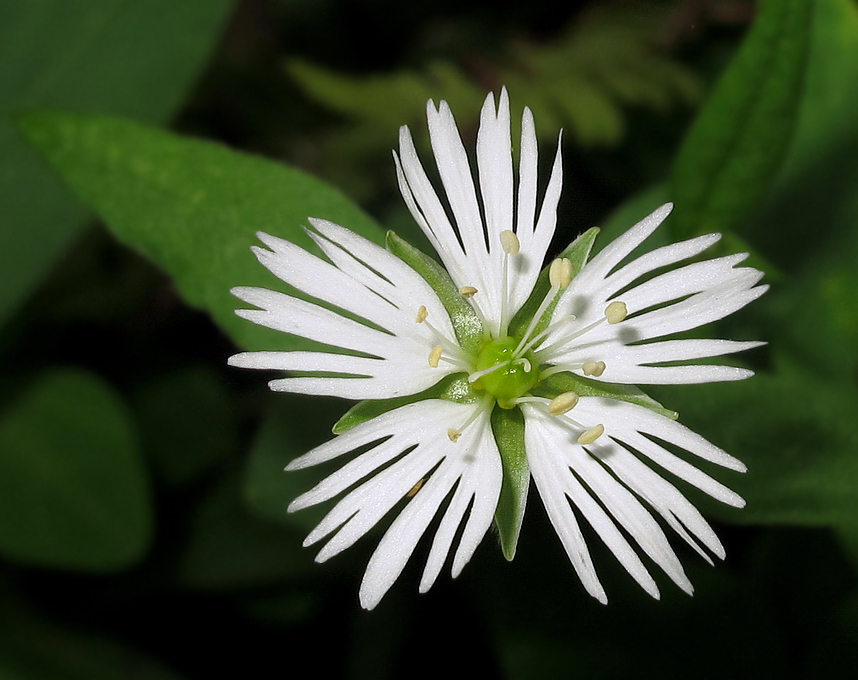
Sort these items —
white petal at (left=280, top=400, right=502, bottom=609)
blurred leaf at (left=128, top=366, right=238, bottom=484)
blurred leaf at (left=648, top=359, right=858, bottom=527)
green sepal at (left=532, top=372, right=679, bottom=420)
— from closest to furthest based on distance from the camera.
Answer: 1. white petal at (left=280, top=400, right=502, bottom=609)
2. green sepal at (left=532, top=372, right=679, bottom=420)
3. blurred leaf at (left=648, top=359, right=858, bottom=527)
4. blurred leaf at (left=128, top=366, right=238, bottom=484)

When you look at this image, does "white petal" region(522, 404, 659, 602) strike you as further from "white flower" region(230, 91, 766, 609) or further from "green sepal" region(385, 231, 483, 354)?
"green sepal" region(385, 231, 483, 354)

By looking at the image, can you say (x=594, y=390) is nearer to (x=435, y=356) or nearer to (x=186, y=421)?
(x=435, y=356)

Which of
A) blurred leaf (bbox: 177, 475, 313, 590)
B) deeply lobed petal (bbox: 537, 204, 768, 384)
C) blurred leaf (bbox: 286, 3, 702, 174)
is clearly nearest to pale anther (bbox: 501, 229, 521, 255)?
deeply lobed petal (bbox: 537, 204, 768, 384)

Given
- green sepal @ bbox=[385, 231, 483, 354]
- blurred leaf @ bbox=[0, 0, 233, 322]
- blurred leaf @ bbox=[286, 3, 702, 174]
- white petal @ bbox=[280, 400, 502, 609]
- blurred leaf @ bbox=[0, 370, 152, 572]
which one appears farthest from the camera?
blurred leaf @ bbox=[286, 3, 702, 174]

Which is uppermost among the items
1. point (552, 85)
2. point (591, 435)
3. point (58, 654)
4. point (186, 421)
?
point (552, 85)

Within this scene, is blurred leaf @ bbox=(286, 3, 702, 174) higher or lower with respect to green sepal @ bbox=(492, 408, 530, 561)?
higher

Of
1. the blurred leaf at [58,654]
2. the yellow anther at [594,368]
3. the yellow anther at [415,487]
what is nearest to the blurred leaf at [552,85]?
the yellow anther at [594,368]

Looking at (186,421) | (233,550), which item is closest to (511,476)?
(233,550)
